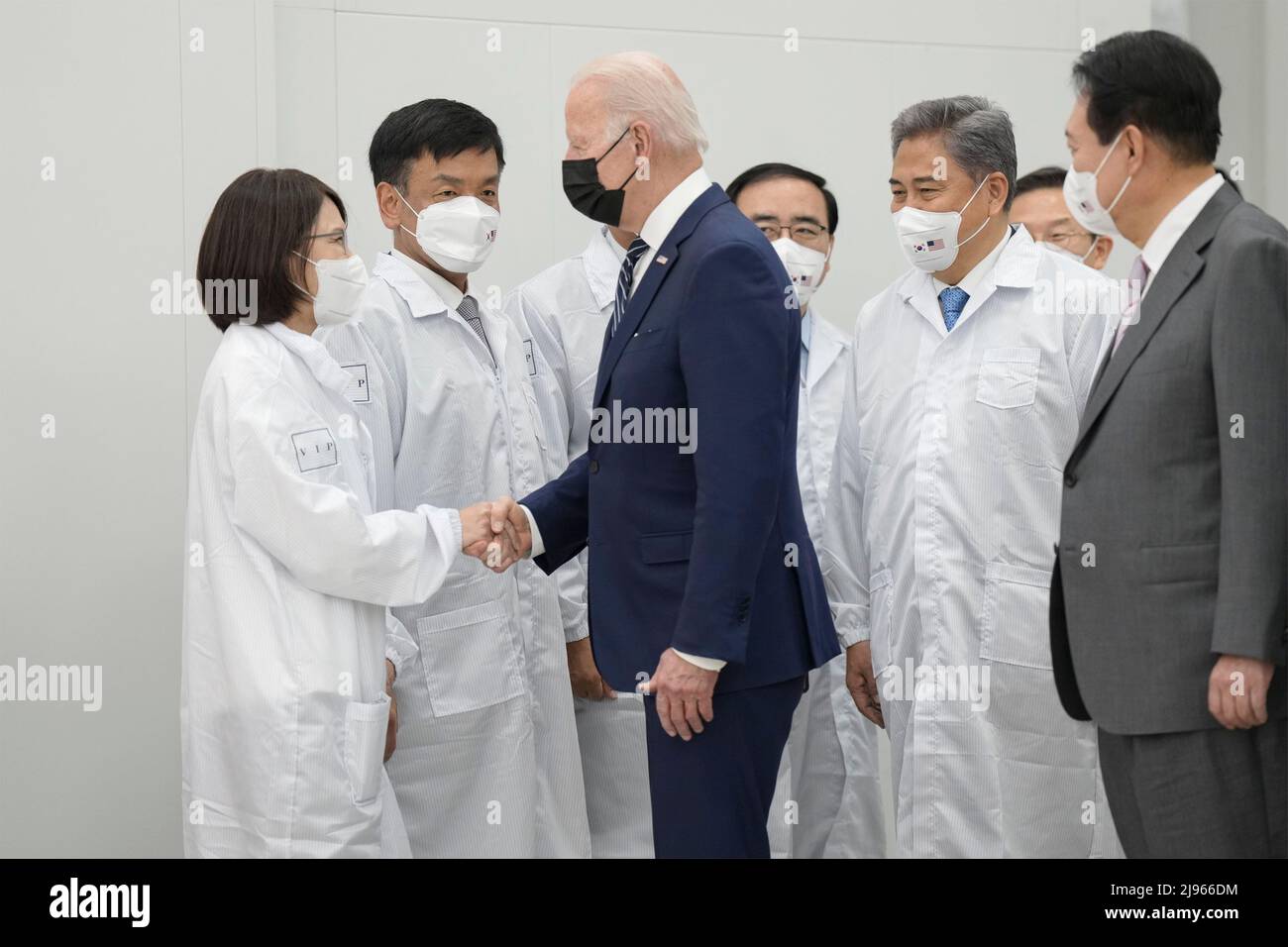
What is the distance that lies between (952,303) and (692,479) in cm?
90

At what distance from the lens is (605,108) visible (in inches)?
85.5

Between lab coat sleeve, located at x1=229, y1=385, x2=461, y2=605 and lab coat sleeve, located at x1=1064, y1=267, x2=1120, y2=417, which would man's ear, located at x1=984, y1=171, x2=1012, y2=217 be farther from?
lab coat sleeve, located at x1=229, y1=385, x2=461, y2=605

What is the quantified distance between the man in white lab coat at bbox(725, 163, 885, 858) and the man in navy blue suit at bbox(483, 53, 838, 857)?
905 mm

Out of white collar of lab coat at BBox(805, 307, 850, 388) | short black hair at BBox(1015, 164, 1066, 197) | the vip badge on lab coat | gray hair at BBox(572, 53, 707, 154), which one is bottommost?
the vip badge on lab coat

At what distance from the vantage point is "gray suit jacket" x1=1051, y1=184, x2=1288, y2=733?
1728 millimetres

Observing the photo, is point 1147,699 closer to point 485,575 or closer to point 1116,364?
point 1116,364

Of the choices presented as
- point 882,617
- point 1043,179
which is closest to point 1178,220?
point 882,617

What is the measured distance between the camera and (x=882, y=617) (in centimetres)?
267

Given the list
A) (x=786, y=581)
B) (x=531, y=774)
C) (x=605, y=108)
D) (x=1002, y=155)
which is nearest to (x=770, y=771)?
(x=786, y=581)

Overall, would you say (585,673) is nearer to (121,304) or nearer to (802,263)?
(802,263)

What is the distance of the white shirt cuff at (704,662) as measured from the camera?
1.95 m

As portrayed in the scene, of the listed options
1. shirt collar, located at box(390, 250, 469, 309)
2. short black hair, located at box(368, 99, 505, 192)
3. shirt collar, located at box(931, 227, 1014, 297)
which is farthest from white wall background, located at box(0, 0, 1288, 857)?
shirt collar, located at box(931, 227, 1014, 297)

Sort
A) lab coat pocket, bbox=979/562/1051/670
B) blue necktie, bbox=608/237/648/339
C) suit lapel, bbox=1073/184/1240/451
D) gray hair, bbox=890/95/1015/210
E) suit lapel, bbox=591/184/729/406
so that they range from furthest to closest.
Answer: gray hair, bbox=890/95/1015/210 → lab coat pocket, bbox=979/562/1051/670 → blue necktie, bbox=608/237/648/339 → suit lapel, bbox=591/184/729/406 → suit lapel, bbox=1073/184/1240/451
